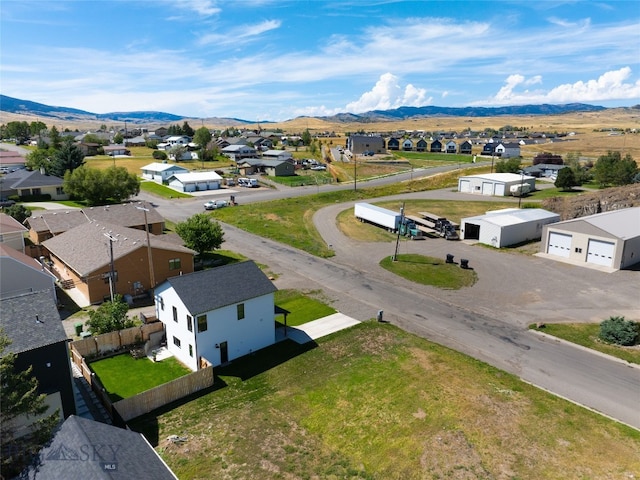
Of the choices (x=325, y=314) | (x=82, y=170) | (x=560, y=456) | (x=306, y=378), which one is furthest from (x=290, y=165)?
(x=560, y=456)

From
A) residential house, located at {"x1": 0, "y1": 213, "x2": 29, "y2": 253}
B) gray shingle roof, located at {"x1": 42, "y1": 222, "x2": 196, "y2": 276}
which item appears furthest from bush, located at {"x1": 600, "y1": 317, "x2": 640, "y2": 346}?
residential house, located at {"x1": 0, "y1": 213, "x2": 29, "y2": 253}

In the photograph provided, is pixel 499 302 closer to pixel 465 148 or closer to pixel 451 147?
pixel 451 147

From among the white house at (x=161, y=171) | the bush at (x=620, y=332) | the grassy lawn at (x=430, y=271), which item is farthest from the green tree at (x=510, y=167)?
the bush at (x=620, y=332)

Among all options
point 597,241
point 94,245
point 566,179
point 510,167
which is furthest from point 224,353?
point 510,167

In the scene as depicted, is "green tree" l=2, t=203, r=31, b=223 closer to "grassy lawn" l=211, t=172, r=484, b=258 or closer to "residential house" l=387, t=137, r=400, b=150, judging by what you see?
"grassy lawn" l=211, t=172, r=484, b=258

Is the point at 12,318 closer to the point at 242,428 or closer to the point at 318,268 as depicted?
the point at 242,428
